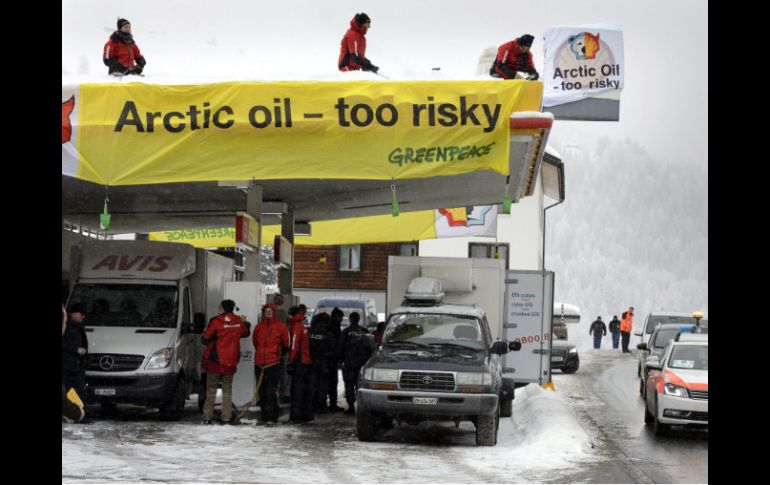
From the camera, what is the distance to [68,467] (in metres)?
12.3

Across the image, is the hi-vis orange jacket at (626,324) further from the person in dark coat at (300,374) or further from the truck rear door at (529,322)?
the person in dark coat at (300,374)

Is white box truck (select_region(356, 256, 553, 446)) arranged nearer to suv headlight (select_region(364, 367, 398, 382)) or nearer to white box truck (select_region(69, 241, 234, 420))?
suv headlight (select_region(364, 367, 398, 382))

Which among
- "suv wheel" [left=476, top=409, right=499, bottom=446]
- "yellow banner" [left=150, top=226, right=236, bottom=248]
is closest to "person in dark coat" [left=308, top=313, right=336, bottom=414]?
"suv wheel" [left=476, top=409, right=499, bottom=446]

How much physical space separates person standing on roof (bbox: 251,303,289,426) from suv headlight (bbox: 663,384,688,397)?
597 centimetres

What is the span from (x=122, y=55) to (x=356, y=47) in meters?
3.63

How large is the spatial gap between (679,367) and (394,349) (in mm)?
4823

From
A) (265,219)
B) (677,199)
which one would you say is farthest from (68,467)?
(677,199)

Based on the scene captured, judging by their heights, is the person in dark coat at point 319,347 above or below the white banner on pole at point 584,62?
below

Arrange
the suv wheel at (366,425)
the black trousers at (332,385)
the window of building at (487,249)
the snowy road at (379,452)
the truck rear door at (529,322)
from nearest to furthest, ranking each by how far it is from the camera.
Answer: the snowy road at (379,452), the suv wheel at (366,425), the black trousers at (332,385), the truck rear door at (529,322), the window of building at (487,249)

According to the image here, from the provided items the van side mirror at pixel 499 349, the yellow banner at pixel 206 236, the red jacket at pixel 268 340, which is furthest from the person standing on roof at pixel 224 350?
the yellow banner at pixel 206 236

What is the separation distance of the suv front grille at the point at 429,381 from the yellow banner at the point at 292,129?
9.89ft

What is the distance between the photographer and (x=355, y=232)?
95.4 ft

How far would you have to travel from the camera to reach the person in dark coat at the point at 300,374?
61.7 feet
